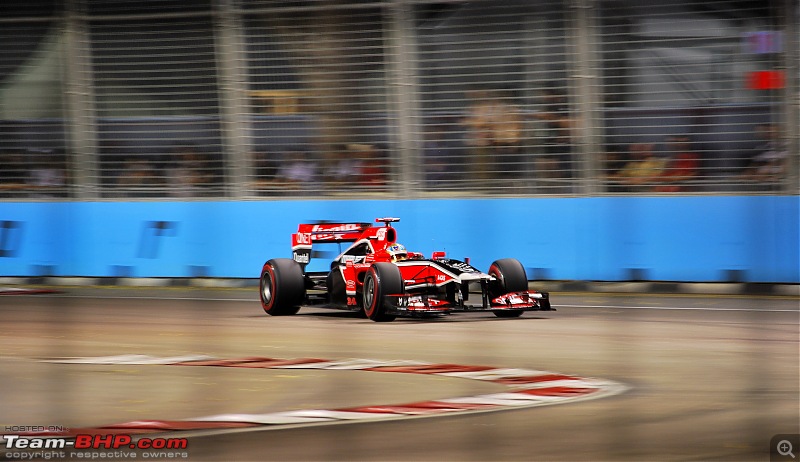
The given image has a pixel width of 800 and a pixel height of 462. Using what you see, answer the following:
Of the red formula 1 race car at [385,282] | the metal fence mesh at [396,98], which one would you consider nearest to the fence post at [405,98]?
the metal fence mesh at [396,98]

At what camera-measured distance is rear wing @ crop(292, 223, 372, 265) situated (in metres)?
14.7

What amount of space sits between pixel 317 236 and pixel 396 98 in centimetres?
398

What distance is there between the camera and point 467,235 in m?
17.5

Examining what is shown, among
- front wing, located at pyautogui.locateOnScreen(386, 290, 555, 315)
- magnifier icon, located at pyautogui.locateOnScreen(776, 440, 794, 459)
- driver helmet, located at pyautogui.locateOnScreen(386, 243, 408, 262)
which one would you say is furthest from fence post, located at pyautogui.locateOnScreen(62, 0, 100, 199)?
magnifier icon, located at pyautogui.locateOnScreen(776, 440, 794, 459)

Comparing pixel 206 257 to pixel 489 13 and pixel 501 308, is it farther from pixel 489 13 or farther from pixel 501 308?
pixel 501 308

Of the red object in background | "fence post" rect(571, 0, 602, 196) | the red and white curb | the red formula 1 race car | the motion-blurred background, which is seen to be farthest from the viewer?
"fence post" rect(571, 0, 602, 196)

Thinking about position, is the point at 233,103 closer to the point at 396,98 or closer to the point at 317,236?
the point at 396,98

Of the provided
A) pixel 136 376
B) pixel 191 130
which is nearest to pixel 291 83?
pixel 191 130

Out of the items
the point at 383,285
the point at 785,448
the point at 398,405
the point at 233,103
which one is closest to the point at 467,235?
the point at 233,103

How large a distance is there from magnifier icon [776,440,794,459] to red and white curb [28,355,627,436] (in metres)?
1.72

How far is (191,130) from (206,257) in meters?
1.86

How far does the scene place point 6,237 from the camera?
19.3 m

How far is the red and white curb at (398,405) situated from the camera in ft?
23.9

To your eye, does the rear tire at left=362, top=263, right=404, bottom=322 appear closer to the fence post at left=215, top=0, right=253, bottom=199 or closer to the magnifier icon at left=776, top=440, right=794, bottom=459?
the fence post at left=215, top=0, right=253, bottom=199
